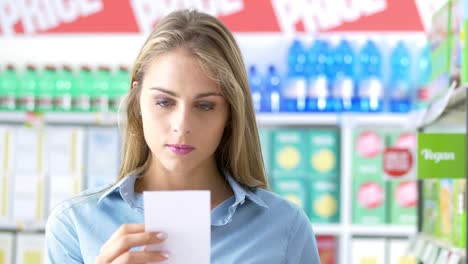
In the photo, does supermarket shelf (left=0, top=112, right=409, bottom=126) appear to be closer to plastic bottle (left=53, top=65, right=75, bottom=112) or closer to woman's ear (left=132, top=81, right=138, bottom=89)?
plastic bottle (left=53, top=65, right=75, bottom=112)

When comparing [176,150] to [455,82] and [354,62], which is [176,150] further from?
[354,62]

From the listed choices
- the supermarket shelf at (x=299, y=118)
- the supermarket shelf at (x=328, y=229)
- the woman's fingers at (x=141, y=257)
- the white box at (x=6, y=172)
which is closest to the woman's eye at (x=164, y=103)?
the woman's fingers at (x=141, y=257)

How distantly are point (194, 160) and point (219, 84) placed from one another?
0.18 meters

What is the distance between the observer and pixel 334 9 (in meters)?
5.86

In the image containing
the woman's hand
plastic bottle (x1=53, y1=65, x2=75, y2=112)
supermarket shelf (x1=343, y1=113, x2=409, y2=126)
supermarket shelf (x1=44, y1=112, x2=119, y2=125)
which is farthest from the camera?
plastic bottle (x1=53, y1=65, x2=75, y2=112)

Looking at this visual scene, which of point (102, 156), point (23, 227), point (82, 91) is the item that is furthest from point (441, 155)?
point (23, 227)

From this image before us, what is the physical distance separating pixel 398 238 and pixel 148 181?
3.47 meters

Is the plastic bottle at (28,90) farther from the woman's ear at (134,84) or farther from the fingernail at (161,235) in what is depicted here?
the fingernail at (161,235)

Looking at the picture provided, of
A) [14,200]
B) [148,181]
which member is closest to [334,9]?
[14,200]

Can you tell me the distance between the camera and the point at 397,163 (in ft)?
11.8

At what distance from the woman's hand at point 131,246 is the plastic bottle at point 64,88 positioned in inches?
150

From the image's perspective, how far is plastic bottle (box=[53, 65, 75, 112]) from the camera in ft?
17.5

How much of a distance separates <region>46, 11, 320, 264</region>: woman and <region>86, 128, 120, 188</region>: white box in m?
3.21

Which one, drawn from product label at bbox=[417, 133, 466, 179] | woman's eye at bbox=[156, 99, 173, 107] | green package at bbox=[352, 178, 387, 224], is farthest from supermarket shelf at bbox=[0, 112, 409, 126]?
woman's eye at bbox=[156, 99, 173, 107]
